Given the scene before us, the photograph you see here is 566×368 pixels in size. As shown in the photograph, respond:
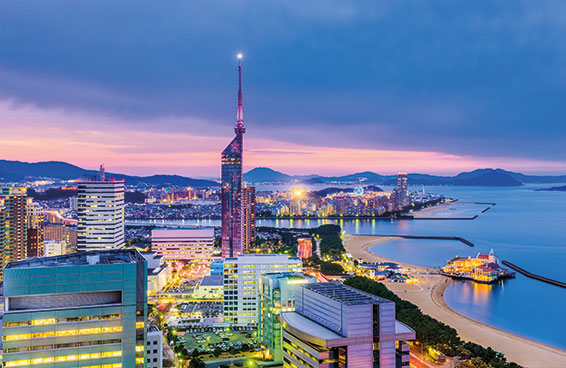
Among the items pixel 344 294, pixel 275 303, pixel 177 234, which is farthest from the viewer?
pixel 177 234

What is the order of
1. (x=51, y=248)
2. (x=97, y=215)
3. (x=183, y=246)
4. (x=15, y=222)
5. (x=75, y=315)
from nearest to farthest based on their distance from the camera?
(x=75, y=315)
(x=97, y=215)
(x=15, y=222)
(x=51, y=248)
(x=183, y=246)

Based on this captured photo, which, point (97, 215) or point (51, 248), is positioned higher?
point (97, 215)

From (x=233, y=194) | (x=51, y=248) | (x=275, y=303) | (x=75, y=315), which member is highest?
(x=233, y=194)

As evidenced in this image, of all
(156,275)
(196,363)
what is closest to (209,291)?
(156,275)

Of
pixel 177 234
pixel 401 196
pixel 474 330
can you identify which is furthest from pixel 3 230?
pixel 401 196

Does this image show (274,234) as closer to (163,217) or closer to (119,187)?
(119,187)

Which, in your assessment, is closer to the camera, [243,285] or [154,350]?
[154,350]

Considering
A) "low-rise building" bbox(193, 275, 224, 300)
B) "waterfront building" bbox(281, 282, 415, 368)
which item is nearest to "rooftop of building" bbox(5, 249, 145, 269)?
"waterfront building" bbox(281, 282, 415, 368)

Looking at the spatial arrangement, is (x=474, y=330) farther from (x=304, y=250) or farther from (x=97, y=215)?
(x=97, y=215)

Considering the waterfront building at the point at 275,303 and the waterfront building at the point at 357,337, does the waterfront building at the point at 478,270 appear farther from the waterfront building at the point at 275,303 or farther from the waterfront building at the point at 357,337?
the waterfront building at the point at 357,337
